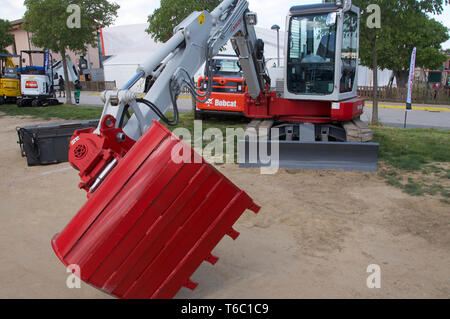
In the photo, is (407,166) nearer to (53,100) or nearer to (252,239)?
(252,239)

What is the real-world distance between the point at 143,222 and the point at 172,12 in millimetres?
10926

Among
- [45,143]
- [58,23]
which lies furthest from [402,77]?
[45,143]

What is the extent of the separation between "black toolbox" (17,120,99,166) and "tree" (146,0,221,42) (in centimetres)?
595

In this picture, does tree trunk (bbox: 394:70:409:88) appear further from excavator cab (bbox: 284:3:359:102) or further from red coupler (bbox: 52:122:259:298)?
red coupler (bbox: 52:122:259:298)

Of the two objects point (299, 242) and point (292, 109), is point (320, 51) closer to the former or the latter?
point (292, 109)

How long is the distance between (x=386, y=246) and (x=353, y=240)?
0.34 metres

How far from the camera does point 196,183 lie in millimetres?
3035

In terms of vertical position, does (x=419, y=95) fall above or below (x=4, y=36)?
below

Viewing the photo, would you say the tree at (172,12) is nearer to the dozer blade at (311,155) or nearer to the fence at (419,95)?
the dozer blade at (311,155)

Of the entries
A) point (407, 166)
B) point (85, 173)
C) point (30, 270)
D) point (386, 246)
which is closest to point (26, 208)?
point (30, 270)

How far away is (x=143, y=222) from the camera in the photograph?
293cm

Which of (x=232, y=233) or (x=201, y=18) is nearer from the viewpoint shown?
(x=232, y=233)

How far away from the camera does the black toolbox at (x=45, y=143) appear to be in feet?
25.5

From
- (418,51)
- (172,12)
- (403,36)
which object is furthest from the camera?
(418,51)
